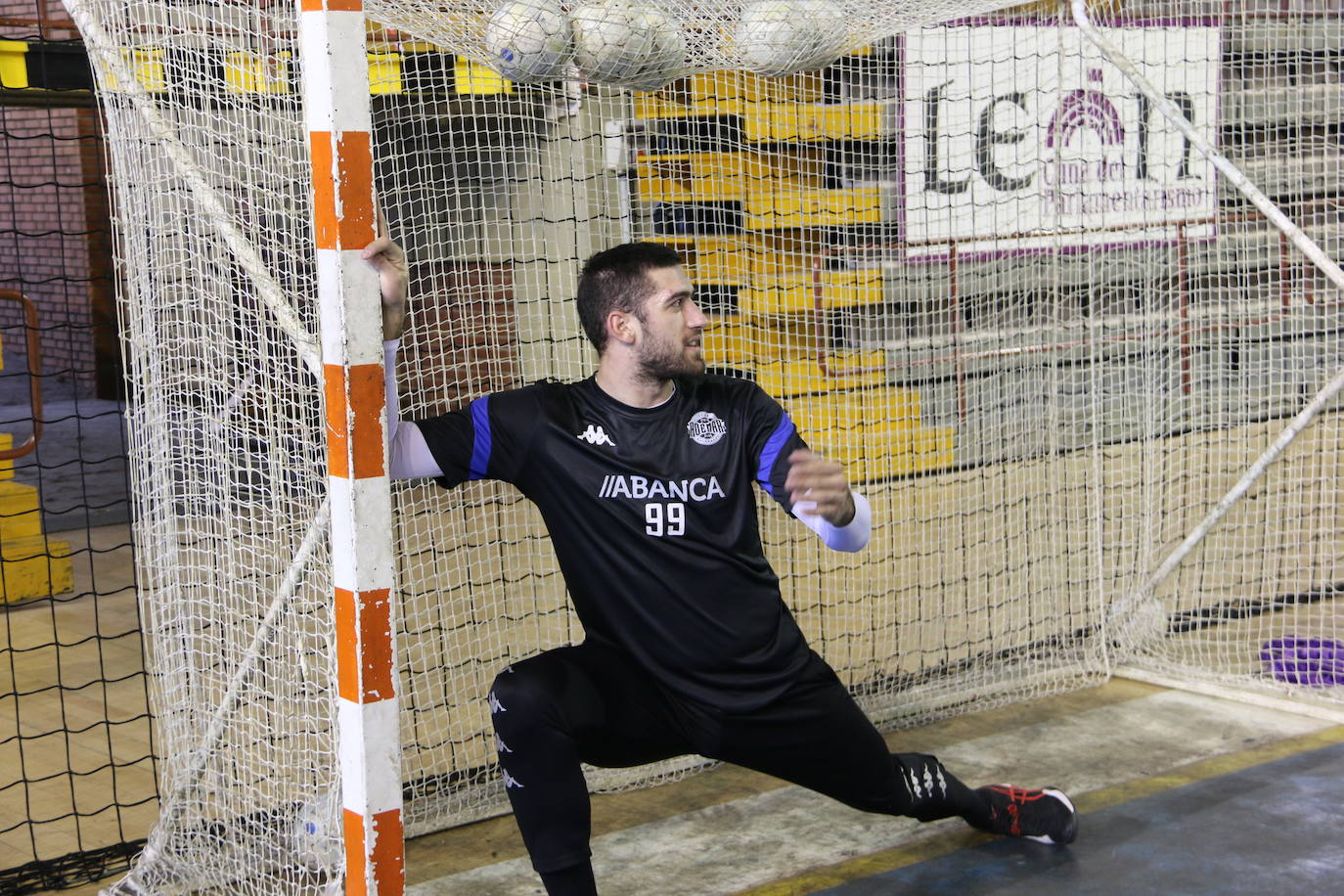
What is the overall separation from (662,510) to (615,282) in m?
0.60

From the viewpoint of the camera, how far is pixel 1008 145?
6910mm

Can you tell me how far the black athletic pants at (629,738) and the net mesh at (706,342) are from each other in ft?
2.27

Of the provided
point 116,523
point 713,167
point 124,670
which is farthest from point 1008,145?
point 116,523

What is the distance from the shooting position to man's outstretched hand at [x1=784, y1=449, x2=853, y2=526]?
319 centimetres

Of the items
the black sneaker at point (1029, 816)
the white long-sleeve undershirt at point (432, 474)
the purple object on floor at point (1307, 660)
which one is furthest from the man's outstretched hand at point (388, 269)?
the purple object on floor at point (1307, 660)

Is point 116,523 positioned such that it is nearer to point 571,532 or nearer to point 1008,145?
point 1008,145

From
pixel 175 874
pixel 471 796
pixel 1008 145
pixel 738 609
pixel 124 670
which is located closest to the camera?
pixel 738 609

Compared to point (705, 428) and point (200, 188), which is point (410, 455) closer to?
point (705, 428)

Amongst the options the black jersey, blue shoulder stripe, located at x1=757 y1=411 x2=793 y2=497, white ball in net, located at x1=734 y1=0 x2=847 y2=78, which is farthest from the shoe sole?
white ball in net, located at x1=734 y1=0 x2=847 y2=78

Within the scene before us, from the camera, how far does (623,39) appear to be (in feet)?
13.4

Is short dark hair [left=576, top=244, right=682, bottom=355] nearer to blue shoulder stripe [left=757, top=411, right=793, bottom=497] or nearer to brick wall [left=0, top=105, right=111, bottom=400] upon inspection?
blue shoulder stripe [left=757, top=411, right=793, bottom=497]

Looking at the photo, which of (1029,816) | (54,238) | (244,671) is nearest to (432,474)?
(244,671)

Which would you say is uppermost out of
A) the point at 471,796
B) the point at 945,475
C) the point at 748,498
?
the point at 748,498

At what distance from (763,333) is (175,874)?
4.52 meters
